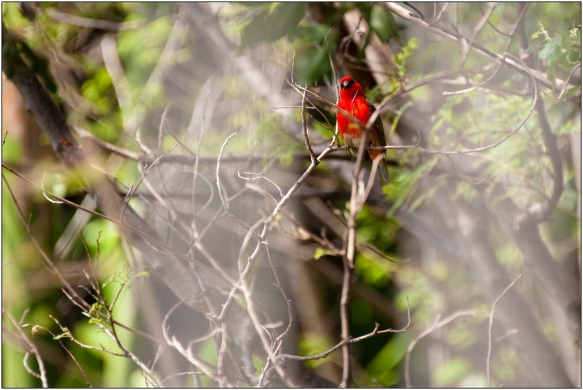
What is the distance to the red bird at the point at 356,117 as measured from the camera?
2336 mm

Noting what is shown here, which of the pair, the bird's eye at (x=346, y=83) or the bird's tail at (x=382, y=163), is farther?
the bird's eye at (x=346, y=83)

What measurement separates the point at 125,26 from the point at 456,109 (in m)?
2.79

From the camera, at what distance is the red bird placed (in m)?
2.34

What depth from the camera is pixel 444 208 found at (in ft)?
10.9

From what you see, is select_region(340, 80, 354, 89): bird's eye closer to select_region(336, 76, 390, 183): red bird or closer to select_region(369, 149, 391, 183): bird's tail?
select_region(336, 76, 390, 183): red bird

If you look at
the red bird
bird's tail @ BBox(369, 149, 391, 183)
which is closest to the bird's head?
the red bird

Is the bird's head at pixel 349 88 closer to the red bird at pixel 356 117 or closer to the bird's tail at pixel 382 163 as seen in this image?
the red bird at pixel 356 117

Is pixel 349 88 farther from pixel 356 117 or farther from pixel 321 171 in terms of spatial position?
pixel 321 171

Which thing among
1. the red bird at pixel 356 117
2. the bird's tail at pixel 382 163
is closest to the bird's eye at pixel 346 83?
the red bird at pixel 356 117

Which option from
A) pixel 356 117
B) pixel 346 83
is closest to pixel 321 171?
pixel 346 83

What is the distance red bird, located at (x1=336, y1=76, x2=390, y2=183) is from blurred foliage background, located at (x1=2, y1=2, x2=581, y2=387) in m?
0.09

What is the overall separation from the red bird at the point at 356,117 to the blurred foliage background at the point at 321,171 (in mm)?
92

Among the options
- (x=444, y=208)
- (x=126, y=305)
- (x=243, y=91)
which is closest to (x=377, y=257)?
(x=444, y=208)

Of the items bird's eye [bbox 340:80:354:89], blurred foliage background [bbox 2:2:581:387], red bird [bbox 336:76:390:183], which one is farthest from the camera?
bird's eye [bbox 340:80:354:89]
